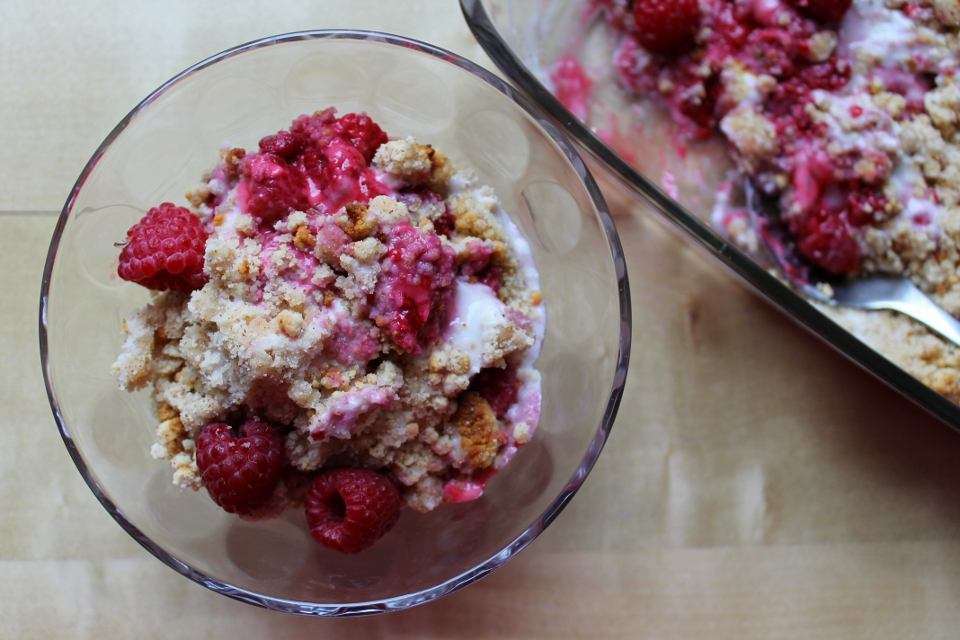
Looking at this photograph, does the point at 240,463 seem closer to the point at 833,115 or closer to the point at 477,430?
the point at 477,430

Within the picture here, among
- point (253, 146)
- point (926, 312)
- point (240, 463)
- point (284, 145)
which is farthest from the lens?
point (926, 312)

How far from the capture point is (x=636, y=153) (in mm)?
1572

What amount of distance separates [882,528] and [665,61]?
1155 millimetres

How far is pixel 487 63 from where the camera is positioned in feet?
4.89

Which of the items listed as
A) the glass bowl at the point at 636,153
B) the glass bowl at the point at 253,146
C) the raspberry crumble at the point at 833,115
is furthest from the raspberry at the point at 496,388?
the raspberry crumble at the point at 833,115

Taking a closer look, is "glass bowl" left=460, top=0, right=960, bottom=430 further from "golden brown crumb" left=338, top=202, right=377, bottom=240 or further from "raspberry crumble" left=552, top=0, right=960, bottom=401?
"golden brown crumb" left=338, top=202, right=377, bottom=240

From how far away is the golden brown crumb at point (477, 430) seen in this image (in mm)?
1137

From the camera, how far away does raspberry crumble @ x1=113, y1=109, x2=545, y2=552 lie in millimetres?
1033

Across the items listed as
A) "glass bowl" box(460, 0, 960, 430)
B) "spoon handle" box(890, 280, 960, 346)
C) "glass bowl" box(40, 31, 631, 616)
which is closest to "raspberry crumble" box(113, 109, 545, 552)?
"glass bowl" box(40, 31, 631, 616)

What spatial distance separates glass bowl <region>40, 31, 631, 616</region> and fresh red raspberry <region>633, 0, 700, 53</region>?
1.51ft

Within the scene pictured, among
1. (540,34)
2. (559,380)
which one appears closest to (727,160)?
(540,34)

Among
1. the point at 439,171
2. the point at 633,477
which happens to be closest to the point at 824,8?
the point at 439,171

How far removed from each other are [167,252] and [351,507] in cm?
47

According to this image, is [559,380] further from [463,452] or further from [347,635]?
[347,635]
